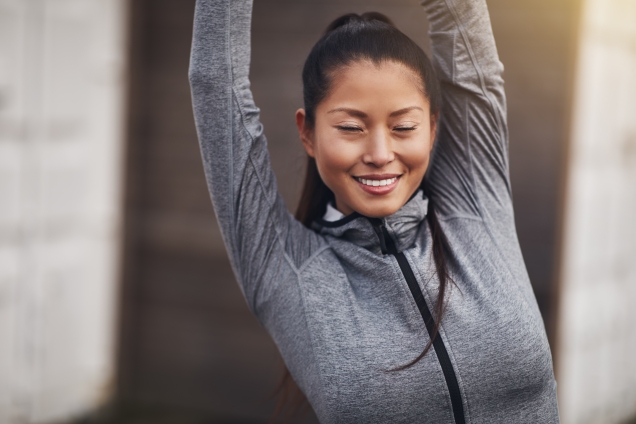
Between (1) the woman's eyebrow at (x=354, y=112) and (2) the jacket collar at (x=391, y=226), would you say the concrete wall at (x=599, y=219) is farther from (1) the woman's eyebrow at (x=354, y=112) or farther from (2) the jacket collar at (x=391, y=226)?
(1) the woman's eyebrow at (x=354, y=112)

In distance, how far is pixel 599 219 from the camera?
330cm

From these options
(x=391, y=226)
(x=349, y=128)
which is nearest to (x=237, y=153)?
(x=349, y=128)

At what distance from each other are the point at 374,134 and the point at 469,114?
0.24 metres

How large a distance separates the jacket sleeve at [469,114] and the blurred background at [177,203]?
1355 millimetres

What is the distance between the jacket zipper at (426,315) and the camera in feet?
4.06

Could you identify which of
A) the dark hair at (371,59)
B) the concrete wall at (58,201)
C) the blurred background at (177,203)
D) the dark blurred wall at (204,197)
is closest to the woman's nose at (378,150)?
the dark hair at (371,59)

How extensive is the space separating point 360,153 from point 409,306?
0.30 metres

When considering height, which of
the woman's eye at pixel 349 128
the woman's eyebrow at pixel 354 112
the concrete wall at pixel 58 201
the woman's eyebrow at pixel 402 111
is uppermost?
the woman's eyebrow at pixel 402 111

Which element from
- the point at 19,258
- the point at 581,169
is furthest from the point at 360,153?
the point at 19,258

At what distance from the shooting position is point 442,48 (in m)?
1.37

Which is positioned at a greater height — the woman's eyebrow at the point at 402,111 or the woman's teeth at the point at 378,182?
the woman's eyebrow at the point at 402,111

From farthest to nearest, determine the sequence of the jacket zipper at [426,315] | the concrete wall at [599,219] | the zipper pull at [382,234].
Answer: the concrete wall at [599,219] → the zipper pull at [382,234] → the jacket zipper at [426,315]

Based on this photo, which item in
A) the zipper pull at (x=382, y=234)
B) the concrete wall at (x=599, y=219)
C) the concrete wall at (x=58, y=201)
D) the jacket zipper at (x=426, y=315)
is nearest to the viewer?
Result: the jacket zipper at (x=426, y=315)

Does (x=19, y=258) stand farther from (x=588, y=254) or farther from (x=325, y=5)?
(x=588, y=254)
